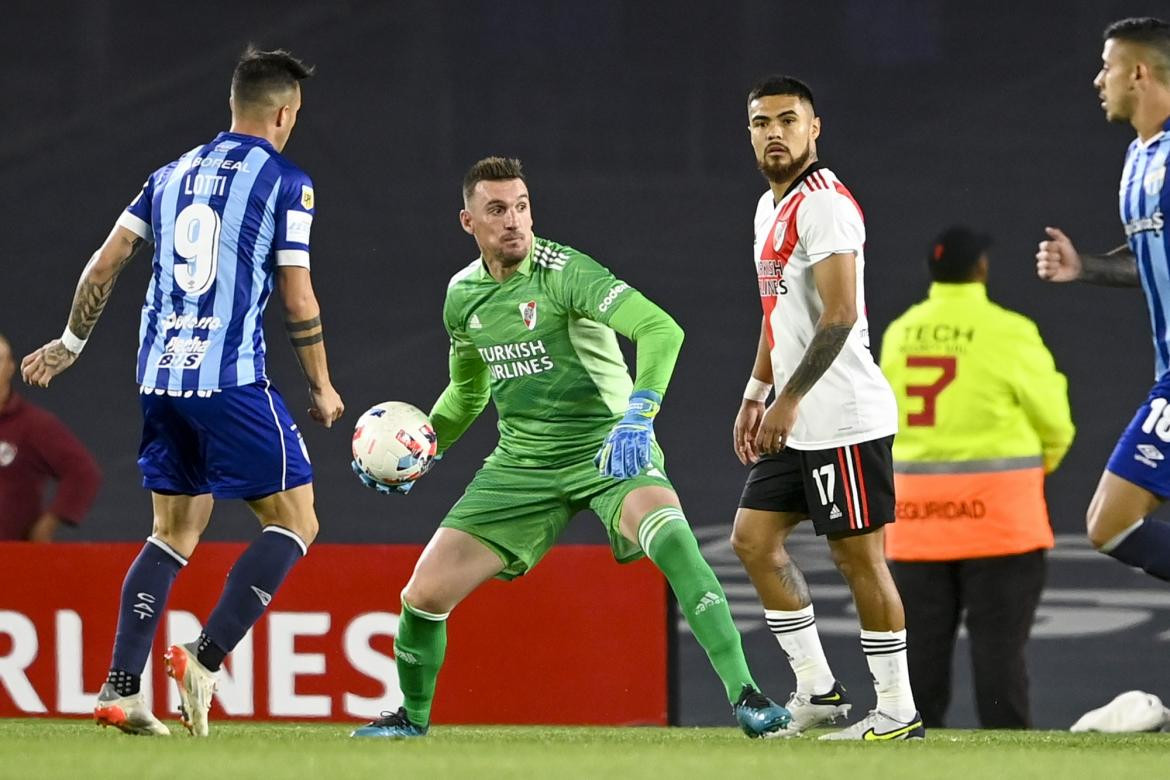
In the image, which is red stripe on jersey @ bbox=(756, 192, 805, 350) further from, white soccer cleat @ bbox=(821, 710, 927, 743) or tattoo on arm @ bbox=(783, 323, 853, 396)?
white soccer cleat @ bbox=(821, 710, 927, 743)

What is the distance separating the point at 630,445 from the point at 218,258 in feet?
4.20

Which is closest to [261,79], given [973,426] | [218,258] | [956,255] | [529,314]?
[218,258]

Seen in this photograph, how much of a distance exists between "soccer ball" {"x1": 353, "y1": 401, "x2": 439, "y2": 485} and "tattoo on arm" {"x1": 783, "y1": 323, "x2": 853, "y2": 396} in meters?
1.13

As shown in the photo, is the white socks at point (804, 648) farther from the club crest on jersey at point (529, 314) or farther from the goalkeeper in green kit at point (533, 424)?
the club crest on jersey at point (529, 314)

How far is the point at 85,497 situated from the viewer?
7973mm

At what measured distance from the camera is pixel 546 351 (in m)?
5.37

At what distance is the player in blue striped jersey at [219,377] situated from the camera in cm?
516

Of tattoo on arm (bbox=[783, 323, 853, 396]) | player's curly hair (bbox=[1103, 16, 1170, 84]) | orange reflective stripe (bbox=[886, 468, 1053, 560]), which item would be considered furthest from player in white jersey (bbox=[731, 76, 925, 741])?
orange reflective stripe (bbox=[886, 468, 1053, 560])

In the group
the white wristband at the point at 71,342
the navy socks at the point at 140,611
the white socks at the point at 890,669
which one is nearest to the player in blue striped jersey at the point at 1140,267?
the white socks at the point at 890,669

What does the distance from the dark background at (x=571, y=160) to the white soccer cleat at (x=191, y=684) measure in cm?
406

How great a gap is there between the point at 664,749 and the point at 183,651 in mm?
1304

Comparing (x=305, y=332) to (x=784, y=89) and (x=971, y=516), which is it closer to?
(x=784, y=89)

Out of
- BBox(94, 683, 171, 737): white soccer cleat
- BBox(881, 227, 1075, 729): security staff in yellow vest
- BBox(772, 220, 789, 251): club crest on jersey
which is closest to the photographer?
BBox(94, 683, 171, 737): white soccer cleat

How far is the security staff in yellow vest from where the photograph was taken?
6594 mm
